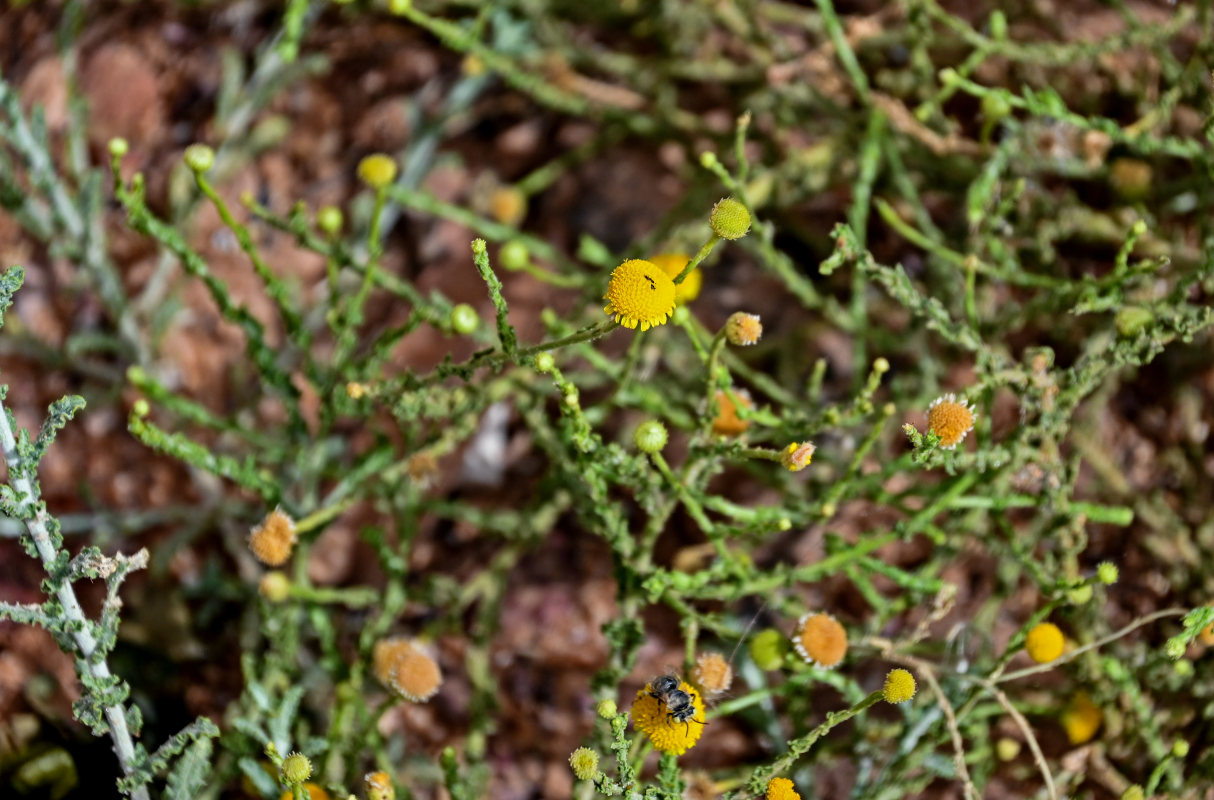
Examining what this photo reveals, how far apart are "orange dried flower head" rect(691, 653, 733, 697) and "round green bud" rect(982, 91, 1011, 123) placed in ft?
3.14

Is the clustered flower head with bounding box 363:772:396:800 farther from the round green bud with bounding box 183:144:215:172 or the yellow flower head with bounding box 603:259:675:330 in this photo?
the round green bud with bounding box 183:144:215:172

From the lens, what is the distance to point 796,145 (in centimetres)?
229

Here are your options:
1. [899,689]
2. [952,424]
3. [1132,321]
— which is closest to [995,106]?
[1132,321]

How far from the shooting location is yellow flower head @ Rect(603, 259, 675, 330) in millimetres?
1152

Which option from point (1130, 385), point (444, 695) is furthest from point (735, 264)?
point (444, 695)

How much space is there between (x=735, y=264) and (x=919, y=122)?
0.51 metres

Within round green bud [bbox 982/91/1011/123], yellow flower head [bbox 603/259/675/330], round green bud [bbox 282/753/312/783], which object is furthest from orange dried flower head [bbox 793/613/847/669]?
round green bud [bbox 982/91/1011/123]

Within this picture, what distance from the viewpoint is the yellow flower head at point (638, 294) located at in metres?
1.15

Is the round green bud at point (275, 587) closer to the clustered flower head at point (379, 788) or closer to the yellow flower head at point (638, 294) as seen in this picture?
the clustered flower head at point (379, 788)

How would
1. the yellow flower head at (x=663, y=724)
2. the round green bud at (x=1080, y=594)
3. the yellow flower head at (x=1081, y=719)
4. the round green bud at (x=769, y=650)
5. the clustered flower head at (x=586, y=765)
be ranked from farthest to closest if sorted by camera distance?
the yellow flower head at (x=1081, y=719) → the round green bud at (x=769, y=650) → the round green bud at (x=1080, y=594) → the yellow flower head at (x=663, y=724) → the clustered flower head at (x=586, y=765)

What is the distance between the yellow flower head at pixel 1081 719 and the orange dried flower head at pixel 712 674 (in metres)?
0.63

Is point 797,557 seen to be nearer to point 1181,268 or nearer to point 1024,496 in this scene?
point 1024,496

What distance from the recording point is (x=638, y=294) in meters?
1.15

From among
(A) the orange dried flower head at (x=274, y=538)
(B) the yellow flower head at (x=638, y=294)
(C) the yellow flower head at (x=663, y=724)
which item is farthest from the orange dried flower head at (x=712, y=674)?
(A) the orange dried flower head at (x=274, y=538)
